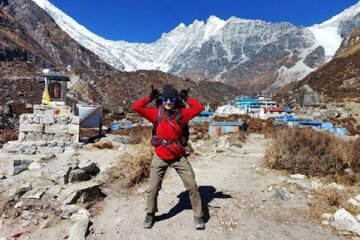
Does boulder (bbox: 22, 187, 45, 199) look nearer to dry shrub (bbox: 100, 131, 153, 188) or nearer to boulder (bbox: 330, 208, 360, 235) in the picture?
dry shrub (bbox: 100, 131, 153, 188)

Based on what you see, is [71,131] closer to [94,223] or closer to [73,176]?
[73,176]

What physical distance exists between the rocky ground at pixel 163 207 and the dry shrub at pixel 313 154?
1.29ft

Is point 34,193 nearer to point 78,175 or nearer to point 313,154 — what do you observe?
point 78,175

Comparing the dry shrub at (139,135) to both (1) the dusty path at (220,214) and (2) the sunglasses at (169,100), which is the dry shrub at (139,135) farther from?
(2) the sunglasses at (169,100)

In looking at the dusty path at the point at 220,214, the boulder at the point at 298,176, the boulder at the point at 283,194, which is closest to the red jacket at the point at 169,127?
the dusty path at the point at 220,214

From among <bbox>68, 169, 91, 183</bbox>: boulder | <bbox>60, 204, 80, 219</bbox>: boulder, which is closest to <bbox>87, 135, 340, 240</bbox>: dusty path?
<bbox>60, 204, 80, 219</bbox>: boulder

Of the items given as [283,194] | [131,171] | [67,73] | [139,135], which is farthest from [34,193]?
[67,73]

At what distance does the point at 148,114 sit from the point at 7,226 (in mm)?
2689

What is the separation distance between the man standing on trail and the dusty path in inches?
10.1

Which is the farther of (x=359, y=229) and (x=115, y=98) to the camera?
(x=115, y=98)

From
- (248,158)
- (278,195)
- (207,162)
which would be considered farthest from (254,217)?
(248,158)

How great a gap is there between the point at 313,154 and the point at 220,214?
362 centimetres

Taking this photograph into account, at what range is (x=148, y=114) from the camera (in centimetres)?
561

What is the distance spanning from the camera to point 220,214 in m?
6.06
